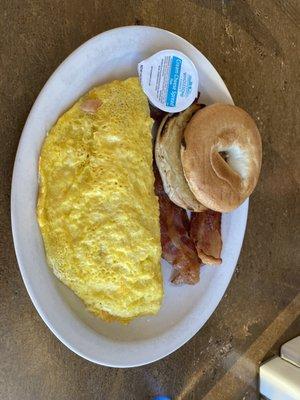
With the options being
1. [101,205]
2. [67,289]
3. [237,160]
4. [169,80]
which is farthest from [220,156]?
[67,289]

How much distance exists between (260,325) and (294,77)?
99 centimetres

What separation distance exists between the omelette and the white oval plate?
0.10 feet

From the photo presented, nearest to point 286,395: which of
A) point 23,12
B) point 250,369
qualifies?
point 250,369

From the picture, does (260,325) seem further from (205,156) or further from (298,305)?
(205,156)

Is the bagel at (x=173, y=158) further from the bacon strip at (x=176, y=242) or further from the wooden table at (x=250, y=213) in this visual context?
the wooden table at (x=250, y=213)

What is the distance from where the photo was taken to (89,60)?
1.42m

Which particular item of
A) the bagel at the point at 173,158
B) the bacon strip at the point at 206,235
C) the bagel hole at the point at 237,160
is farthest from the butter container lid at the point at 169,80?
the bacon strip at the point at 206,235

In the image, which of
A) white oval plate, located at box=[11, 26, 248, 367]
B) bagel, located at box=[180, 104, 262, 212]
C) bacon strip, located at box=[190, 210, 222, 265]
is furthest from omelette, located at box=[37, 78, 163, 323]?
bacon strip, located at box=[190, 210, 222, 265]

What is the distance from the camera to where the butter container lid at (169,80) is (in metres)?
1.49

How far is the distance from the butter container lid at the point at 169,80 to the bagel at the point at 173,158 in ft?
0.12

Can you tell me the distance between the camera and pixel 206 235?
1639 millimetres

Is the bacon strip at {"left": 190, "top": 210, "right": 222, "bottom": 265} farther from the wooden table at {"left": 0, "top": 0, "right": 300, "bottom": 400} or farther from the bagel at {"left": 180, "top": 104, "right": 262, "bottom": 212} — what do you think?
the wooden table at {"left": 0, "top": 0, "right": 300, "bottom": 400}

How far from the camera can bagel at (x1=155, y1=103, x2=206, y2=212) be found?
149cm

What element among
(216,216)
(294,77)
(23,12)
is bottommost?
(216,216)
